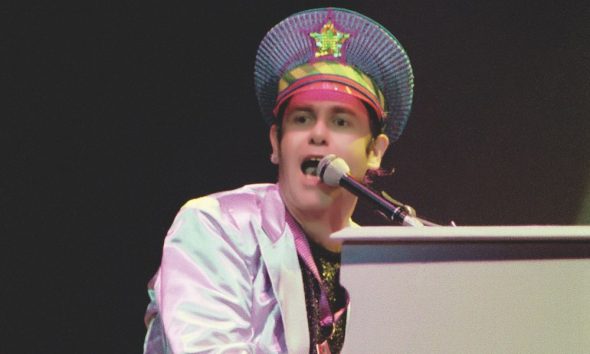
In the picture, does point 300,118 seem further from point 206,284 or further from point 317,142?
point 206,284

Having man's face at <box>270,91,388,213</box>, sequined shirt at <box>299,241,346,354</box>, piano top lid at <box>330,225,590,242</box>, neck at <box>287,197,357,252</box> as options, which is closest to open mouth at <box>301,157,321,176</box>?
man's face at <box>270,91,388,213</box>

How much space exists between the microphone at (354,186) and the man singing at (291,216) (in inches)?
4.0

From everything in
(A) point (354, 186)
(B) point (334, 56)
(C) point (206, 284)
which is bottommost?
(C) point (206, 284)

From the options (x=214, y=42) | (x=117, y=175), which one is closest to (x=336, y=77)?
(x=214, y=42)

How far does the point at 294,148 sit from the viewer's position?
5.25 feet

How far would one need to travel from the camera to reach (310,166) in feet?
5.17

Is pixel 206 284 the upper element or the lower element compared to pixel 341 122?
lower

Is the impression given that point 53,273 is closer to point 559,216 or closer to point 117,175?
point 117,175

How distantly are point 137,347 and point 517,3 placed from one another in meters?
1.86

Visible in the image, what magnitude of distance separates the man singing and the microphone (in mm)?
101

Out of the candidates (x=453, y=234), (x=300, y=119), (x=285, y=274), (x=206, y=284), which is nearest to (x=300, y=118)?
(x=300, y=119)

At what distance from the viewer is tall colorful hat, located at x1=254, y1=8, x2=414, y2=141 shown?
1.66m

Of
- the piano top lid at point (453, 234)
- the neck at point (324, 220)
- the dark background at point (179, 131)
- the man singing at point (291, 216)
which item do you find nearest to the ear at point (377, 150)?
the man singing at point (291, 216)

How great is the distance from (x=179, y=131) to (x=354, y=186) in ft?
2.84
